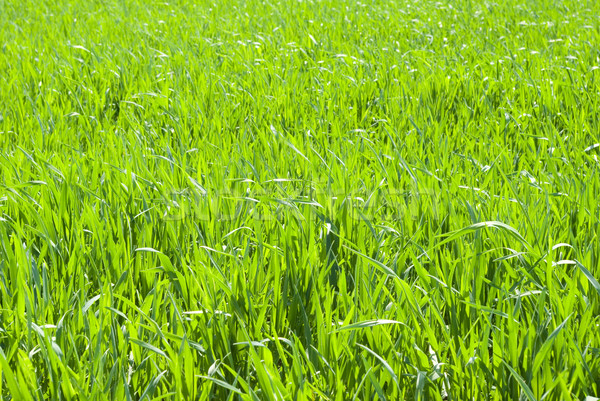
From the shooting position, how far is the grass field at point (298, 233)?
45.0 inches

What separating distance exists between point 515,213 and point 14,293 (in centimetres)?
125

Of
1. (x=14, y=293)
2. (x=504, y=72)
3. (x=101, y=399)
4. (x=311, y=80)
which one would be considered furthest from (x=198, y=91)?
(x=101, y=399)

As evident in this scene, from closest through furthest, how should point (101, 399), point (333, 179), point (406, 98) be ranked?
1. point (101, 399)
2. point (333, 179)
3. point (406, 98)

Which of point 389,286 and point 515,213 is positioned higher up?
point 515,213

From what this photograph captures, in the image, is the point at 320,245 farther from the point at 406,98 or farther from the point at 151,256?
the point at 406,98

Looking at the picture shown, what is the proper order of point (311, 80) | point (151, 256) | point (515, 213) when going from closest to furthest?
point (151, 256) → point (515, 213) → point (311, 80)

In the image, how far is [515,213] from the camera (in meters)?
1.69

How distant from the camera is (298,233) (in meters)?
1.55

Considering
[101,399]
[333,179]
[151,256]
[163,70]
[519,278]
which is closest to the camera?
[101,399]

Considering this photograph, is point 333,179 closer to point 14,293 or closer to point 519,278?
point 519,278

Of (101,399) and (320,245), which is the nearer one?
(101,399)

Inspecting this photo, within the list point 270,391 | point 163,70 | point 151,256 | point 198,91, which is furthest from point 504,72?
point 270,391

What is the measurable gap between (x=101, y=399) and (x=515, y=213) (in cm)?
116

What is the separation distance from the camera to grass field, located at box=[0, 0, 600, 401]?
114cm
